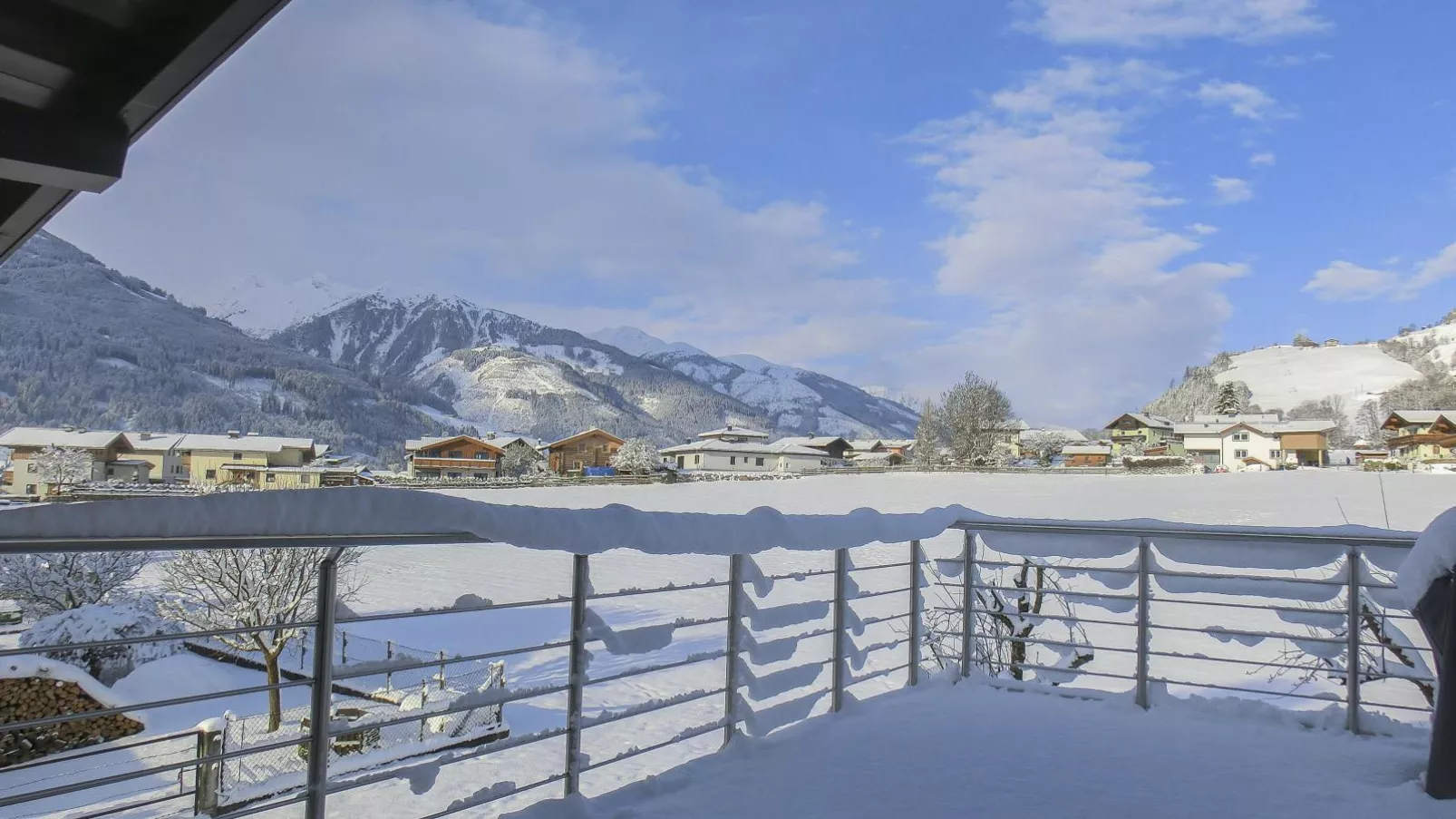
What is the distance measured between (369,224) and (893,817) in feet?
497

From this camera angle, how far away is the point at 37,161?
2.31 m

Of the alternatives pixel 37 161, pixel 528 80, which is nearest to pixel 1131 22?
pixel 528 80

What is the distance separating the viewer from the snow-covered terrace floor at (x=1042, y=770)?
2.84m

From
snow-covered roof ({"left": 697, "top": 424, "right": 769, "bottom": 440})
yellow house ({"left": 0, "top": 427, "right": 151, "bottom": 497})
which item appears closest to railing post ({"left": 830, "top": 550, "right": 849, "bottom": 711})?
yellow house ({"left": 0, "top": 427, "right": 151, "bottom": 497})

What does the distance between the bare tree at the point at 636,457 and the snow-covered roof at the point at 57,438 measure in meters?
26.5

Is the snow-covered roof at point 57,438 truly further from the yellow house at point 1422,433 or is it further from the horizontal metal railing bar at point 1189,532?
the yellow house at point 1422,433

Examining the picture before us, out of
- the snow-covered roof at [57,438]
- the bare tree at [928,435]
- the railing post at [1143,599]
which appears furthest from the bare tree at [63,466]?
the bare tree at [928,435]

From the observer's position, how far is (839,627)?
13.2ft

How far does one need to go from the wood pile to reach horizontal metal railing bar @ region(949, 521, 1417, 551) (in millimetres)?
6975

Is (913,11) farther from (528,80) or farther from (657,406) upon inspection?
(657,406)

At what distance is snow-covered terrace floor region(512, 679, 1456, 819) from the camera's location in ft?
9.32

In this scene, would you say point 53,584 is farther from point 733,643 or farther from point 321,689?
point 321,689

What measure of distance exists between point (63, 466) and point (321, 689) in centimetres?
3372

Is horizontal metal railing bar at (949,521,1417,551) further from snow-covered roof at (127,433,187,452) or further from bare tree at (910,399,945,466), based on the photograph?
bare tree at (910,399,945,466)
